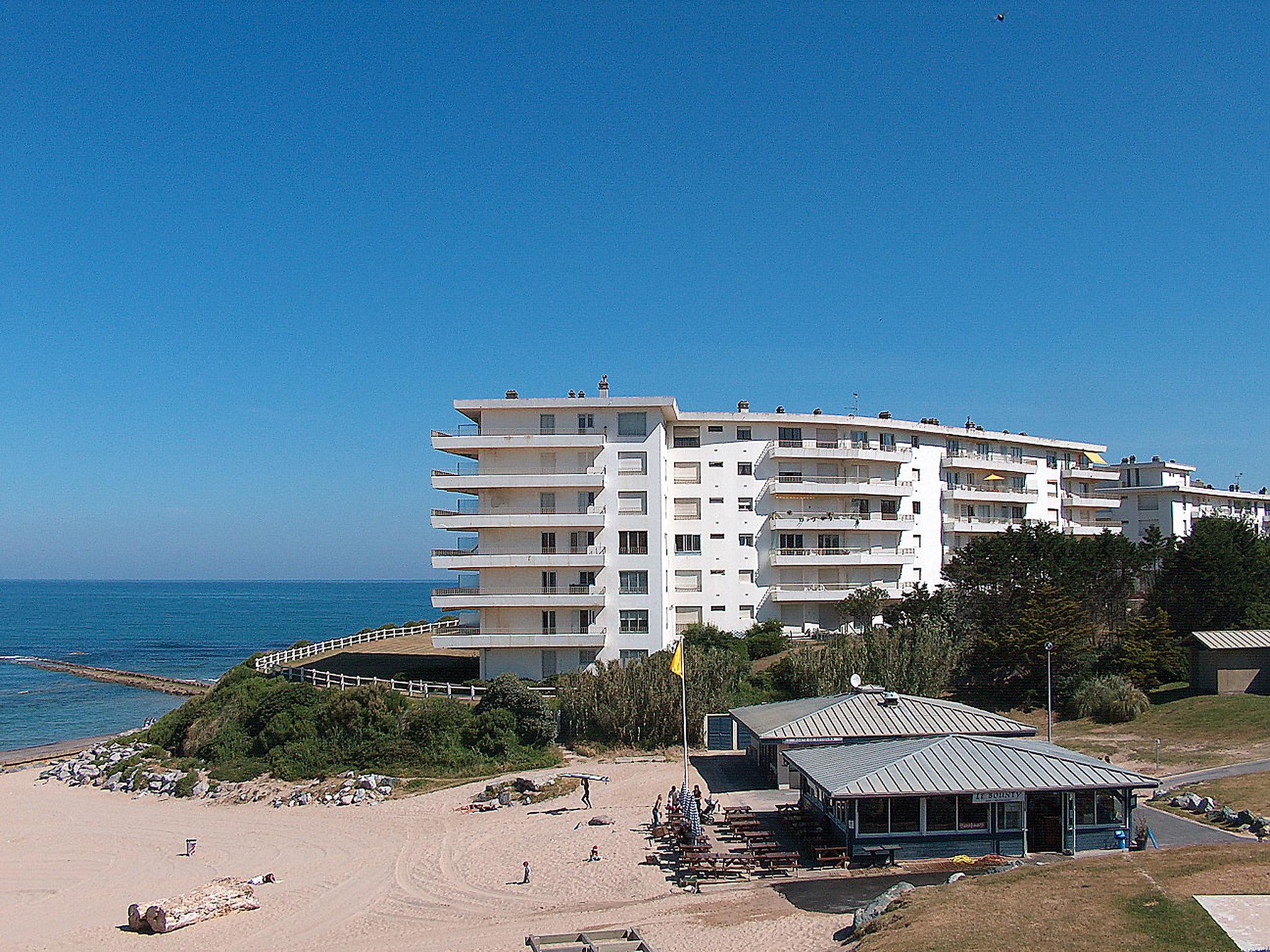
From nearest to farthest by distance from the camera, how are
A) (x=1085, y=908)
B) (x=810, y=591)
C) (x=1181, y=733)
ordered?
(x=1085, y=908), (x=1181, y=733), (x=810, y=591)

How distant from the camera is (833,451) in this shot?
6172 cm

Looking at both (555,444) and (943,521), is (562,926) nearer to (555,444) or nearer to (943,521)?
(555,444)

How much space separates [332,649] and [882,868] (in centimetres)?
4516

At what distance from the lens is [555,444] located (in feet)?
171

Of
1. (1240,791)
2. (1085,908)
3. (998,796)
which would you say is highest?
(998,796)

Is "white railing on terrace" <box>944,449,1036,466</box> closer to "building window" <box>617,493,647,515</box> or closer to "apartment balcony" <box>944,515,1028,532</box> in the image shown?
"apartment balcony" <box>944,515,1028,532</box>

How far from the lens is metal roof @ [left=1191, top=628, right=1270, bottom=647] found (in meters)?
43.2

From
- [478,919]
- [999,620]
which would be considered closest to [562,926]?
[478,919]

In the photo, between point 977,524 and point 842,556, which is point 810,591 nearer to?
point 842,556

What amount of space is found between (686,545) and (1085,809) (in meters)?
34.7

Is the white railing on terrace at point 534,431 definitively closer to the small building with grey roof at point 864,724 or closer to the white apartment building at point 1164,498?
the small building with grey roof at point 864,724

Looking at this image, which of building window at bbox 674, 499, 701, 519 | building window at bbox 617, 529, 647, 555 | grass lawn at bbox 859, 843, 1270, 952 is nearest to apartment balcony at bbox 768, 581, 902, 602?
building window at bbox 674, 499, 701, 519

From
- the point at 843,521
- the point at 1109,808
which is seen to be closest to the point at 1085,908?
the point at 1109,808

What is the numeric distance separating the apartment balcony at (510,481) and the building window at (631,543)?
292 centimetres
